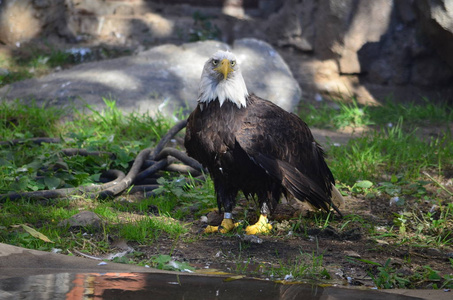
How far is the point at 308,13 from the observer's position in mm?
8789

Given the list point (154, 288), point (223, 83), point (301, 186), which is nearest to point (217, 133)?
point (223, 83)

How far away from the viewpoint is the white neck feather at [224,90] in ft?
12.5

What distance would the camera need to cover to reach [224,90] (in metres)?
3.82

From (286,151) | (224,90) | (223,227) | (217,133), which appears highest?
(224,90)

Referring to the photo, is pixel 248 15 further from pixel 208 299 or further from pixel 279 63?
pixel 208 299

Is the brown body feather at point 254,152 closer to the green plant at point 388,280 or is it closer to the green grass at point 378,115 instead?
the green plant at point 388,280

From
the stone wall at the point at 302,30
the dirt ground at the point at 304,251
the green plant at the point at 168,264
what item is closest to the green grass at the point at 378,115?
the stone wall at the point at 302,30

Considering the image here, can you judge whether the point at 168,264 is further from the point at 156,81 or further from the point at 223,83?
the point at 156,81

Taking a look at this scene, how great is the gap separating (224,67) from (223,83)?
0.36 ft

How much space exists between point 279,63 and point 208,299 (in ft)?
18.3

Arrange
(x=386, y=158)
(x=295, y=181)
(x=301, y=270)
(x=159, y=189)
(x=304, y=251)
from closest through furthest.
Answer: (x=301, y=270)
(x=304, y=251)
(x=295, y=181)
(x=159, y=189)
(x=386, y=158)

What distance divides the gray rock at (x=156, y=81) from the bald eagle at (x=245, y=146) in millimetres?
2520

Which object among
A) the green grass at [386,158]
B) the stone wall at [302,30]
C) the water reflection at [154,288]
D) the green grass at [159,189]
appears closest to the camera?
the water reflection at [154,288]

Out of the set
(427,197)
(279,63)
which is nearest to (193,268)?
(427,197)
